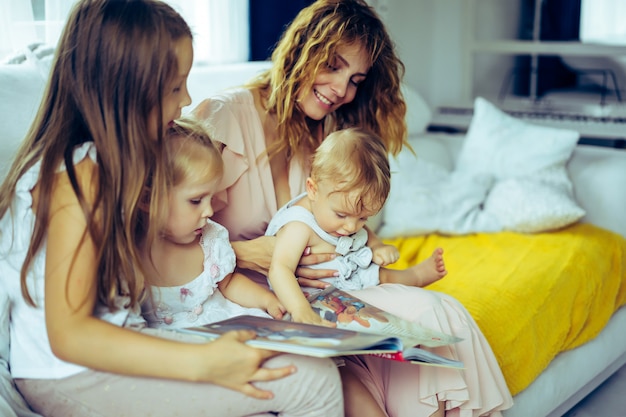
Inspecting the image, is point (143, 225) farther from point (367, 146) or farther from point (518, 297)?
point (518, 297)

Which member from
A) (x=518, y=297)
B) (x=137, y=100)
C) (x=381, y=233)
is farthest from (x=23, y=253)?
(x=381, y=233)

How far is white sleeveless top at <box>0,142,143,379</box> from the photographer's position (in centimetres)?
125

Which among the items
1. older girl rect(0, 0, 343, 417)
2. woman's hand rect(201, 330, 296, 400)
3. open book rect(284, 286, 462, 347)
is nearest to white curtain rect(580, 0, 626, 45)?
open book rect(284, 286, 462, 347)

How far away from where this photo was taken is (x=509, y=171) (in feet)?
9.48

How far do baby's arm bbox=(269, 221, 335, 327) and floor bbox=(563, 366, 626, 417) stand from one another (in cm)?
117

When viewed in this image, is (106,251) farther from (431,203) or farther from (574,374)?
(431,203)

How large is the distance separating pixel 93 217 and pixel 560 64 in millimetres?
3222

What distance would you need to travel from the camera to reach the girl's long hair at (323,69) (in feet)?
5.88

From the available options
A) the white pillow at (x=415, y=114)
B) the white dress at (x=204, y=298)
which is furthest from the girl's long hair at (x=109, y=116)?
the white pillow at (x=415, y=114)

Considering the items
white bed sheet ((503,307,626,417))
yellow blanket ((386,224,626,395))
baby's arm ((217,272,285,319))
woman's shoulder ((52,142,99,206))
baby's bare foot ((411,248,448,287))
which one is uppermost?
woman's shoulder ((52,142,99,206))

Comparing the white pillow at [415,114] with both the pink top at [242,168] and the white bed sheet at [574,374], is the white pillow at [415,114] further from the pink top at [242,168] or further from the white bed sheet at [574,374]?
the pink top at [242,168]

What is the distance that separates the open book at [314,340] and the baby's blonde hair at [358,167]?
37cm

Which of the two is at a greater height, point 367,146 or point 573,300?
point 367,146

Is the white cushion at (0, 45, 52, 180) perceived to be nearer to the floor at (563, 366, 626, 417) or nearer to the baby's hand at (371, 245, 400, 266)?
the baby's hand at (371, 245, 400, 266)
